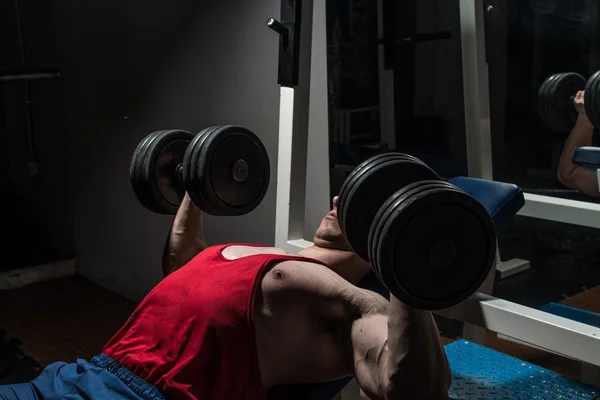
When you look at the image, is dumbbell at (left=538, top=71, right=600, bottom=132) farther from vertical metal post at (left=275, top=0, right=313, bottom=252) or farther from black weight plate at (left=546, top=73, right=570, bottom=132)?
vertical metal post at (left=275, top=0, right=313, bottom=252)

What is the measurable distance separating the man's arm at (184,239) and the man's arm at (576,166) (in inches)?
62.6

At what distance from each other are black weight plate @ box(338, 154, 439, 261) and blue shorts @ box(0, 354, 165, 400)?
1.88 feet

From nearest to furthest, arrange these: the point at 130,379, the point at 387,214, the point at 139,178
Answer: the point at 387,214
the point at 130,379
the point at 139,178

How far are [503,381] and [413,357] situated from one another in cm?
82

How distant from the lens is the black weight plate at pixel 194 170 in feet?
5.74

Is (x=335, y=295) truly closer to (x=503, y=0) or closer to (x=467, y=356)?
(x=467, y=356)

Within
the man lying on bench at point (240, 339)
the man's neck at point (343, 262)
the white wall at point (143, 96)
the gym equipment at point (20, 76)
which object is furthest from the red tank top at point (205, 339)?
the gym equipment at point (20, 76)

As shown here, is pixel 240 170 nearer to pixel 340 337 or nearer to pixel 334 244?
pixel 334 244

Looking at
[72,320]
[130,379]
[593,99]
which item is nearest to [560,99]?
[593,99]

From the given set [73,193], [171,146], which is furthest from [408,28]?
[73,193]

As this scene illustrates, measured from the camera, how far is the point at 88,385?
138 cm

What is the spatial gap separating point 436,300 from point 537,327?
59 centimetres

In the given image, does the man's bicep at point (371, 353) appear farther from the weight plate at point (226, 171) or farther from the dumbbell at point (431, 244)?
the weight plate at point (226, 171)

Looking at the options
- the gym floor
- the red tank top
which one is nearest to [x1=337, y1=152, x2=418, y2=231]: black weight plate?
the red tank top
